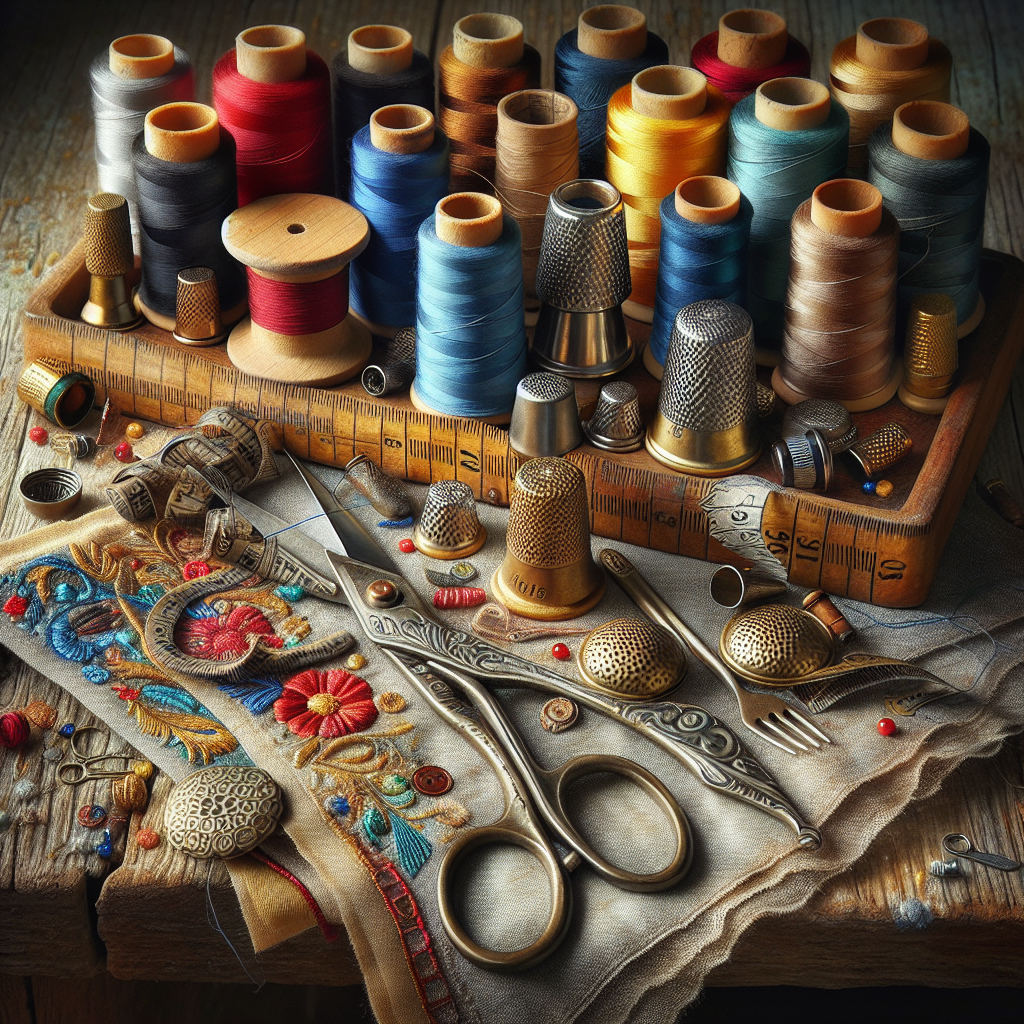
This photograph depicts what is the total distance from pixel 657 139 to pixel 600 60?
10.0 inches

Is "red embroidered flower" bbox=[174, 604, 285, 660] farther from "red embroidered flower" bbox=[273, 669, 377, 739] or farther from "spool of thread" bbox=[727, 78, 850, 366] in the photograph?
"spool of thread" bbox=[727, 78, 850, 366]

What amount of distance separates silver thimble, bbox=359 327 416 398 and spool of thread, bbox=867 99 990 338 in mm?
793

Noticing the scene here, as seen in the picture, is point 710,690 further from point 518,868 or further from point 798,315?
point 798,315

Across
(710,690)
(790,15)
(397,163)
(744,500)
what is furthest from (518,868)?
(790,15)

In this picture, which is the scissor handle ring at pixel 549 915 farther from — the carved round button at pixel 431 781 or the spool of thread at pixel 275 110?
the spool of thread at pixel 275 110

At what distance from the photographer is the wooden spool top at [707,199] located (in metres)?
2.02

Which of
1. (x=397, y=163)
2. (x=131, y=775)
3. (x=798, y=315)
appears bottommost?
(x=131, y=775)

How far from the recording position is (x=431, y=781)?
5.59 ft

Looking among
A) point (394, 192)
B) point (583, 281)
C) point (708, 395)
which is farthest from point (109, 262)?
point (708, 395)

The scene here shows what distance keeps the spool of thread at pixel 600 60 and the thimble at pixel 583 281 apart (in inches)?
10.5

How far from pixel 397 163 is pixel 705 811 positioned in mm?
1106

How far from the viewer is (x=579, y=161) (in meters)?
2.33

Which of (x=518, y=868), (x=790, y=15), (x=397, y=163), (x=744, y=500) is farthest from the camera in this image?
(x=790, y=15)

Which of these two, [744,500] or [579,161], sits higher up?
[579,161]
